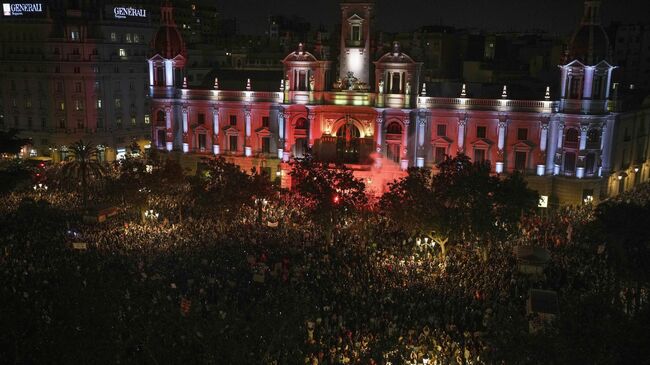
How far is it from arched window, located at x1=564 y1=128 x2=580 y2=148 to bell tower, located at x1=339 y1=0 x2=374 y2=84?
19110 mm

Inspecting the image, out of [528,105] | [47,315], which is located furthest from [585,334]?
[528,105]

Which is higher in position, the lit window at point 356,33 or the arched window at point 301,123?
the lit window at point 356,33

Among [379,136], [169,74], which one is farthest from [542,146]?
[169,74]

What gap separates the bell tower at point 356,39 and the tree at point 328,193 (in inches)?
599

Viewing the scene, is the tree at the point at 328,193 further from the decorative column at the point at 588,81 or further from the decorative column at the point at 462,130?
the decorative column at the point at 588,81

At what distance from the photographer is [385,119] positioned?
2402 inches

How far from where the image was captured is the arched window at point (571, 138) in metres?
56.6

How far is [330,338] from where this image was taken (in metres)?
27.5

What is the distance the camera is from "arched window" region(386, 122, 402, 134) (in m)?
61.0

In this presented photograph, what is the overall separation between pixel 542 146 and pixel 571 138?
8.27 ft

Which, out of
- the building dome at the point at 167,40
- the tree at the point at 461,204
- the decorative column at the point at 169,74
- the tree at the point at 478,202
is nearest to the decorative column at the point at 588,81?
the tree at the point at 478,202

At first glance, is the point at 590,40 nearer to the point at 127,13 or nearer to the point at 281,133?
the point at 281,133

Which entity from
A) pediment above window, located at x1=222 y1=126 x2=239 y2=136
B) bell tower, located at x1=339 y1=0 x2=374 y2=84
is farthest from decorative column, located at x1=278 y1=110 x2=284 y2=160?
bell tower, located at x1=339 y1=0 x2=374 y2=84

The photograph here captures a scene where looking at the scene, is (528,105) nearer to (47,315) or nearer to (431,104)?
(431,104)
